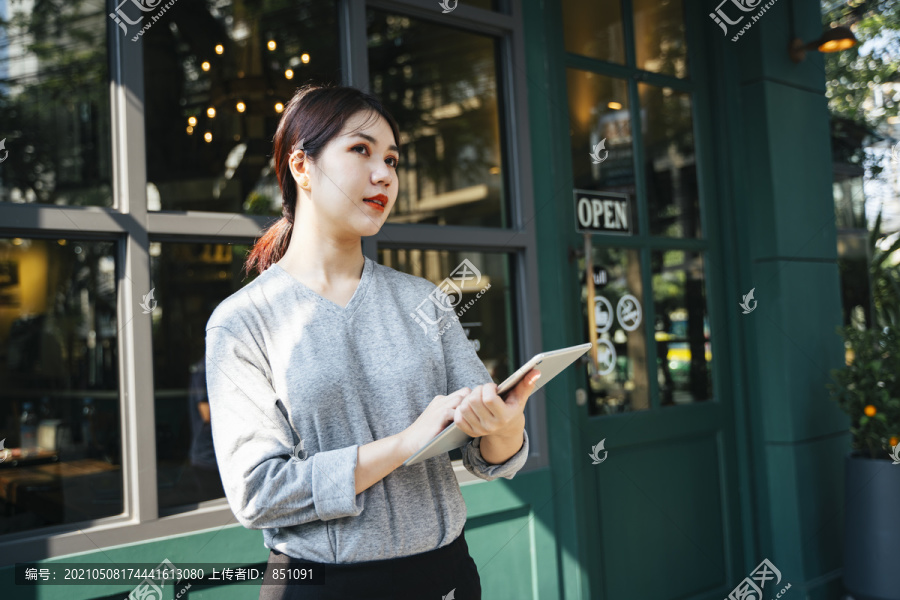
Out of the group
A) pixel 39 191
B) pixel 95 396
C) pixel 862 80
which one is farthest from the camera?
pixel 862 80

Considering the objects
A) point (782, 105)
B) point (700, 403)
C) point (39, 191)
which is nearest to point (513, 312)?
point (700, 403)

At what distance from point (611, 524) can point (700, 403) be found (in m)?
0.71

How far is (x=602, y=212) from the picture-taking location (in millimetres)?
2732

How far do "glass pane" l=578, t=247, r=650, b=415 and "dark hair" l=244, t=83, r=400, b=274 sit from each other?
1.56 metres

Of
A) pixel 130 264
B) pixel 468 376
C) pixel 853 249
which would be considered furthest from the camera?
pixel 853 249

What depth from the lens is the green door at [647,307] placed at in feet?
8.64

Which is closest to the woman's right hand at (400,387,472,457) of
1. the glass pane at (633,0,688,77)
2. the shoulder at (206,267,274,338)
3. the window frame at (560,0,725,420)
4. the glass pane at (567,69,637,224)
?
the shoulder at (206,267,274,338)

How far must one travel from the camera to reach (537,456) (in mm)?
2439

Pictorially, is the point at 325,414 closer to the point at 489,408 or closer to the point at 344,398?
the point at 344,398

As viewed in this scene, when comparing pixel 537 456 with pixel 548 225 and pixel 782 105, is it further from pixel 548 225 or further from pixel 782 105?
pixel 782 105

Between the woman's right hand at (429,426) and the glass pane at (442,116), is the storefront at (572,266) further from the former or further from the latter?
the woman's right hand at (429,426)

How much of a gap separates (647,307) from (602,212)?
0.43 metres

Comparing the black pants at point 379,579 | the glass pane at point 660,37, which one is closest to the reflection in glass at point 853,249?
the glass pane at point 660,37

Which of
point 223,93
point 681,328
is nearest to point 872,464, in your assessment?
point 681,328
